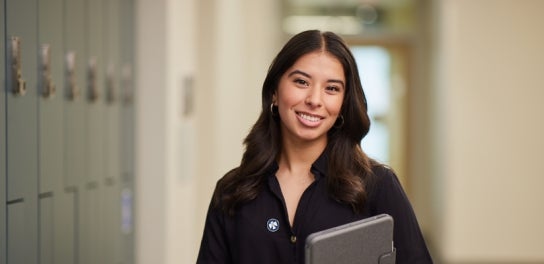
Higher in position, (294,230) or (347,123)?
(347,123)

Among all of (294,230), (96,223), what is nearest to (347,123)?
(294,230)

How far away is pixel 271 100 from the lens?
2371mm

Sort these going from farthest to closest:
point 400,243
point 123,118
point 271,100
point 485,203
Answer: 1. point 485,203
2. point 123,118
3. point 271,100
4. point 400,243

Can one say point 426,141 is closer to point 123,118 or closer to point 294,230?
point 123,118

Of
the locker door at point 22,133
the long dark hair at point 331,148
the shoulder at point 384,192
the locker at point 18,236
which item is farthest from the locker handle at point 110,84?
the shoulder at point 384,192

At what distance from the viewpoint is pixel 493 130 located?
9039mm

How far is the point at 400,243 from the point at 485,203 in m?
7.16

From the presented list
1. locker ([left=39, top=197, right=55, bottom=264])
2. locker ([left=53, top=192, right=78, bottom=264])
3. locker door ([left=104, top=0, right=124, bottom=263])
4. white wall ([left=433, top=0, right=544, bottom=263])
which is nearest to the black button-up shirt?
locker ([left=39, top=197, right=55, bottom=264])

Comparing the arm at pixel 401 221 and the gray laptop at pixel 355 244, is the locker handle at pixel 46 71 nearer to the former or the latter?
the arm at pixel 401 221

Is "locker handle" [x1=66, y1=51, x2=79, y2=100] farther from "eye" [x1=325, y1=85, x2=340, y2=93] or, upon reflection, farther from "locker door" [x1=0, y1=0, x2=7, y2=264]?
"eye" [x1=325, y1=85, x2=340, y2=93]

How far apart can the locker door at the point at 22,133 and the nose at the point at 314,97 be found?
3.48 feet

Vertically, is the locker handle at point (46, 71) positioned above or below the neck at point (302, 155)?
above

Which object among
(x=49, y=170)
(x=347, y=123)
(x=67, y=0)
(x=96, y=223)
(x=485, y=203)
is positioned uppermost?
(x=67, y=0)

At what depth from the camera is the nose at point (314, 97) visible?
2.19 metres
